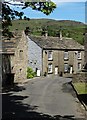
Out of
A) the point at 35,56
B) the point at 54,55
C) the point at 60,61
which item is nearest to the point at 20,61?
the point at 35,56

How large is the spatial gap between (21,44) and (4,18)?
33801mm

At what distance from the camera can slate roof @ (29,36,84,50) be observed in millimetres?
62031

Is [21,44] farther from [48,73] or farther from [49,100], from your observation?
[49,100]

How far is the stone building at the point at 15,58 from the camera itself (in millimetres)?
43475

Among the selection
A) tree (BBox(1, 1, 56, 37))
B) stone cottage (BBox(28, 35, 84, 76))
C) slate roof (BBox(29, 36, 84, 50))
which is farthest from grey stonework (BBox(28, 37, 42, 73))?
tree (BBox(1, 1, 56, 37))

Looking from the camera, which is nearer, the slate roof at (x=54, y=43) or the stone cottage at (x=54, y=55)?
the stone cottage at (x=54, y=55)

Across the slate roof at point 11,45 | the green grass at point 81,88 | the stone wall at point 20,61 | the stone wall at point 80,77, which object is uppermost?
the slate roof at point 11,45

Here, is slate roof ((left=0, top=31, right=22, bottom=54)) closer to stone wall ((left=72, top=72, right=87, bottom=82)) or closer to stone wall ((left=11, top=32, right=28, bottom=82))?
stone wall ((left=11, top=32, right=28, bottom=82))

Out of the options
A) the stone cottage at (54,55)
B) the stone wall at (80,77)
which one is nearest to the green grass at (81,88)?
the stone wall at (80,77)

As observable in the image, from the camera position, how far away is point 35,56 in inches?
2459

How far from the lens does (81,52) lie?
68.3m

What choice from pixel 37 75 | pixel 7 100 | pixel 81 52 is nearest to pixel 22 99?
pixel 7 100

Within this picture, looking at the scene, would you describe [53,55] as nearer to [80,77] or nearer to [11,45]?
[11,45]

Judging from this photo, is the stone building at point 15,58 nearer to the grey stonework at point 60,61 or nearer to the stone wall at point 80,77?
the stone wall at point 80,77
